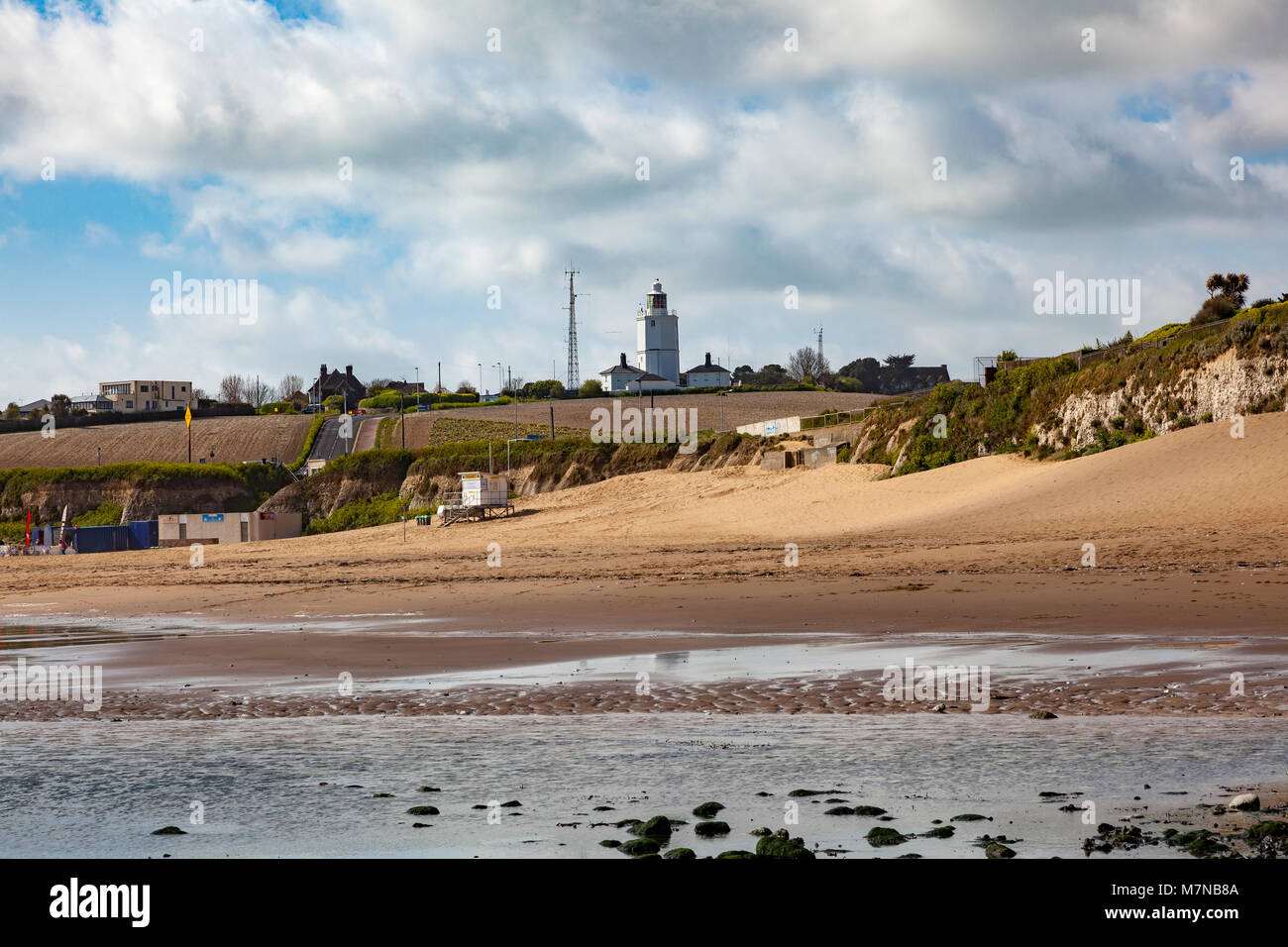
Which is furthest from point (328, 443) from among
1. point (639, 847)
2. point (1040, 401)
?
point (639, 847)

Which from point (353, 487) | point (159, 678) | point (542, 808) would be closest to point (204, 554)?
point (353, 487)

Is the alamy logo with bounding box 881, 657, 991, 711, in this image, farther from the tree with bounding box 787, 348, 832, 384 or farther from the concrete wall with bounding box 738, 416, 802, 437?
the tree with bounding box 787, 348, 832, 384

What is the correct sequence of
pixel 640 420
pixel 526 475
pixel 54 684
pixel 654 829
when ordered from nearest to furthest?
pixel 654 829, pixel 54 684, pixel 526 475, pixel 640 420

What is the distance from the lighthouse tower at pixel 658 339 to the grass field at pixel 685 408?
123 ft

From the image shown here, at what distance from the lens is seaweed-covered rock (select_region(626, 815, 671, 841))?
5.98 m

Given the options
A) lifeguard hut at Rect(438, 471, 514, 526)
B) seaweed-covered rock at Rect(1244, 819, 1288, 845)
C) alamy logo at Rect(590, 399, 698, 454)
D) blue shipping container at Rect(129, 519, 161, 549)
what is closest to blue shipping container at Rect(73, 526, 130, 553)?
blue shipping container at Rect(129, 519, 161, 549)

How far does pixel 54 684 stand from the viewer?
→ 12656mm

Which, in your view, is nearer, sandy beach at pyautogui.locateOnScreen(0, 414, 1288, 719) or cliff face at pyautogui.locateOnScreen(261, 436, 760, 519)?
sandy beach at pyautogui.locateOnScreen(0, 414, 1288, 719)

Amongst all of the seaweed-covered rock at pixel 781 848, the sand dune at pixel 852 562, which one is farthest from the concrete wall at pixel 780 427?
the seaweed-covered rock at pixel 781 848

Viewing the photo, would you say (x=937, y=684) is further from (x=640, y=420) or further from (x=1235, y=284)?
(x=640, y=420)

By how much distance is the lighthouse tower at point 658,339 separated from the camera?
14788 cm

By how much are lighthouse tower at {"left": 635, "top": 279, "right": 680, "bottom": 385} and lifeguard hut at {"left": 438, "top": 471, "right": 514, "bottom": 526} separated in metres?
97.9

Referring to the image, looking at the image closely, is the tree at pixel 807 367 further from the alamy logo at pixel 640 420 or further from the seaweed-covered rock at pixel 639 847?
the seaweed-covered rock at pixel 639 847
